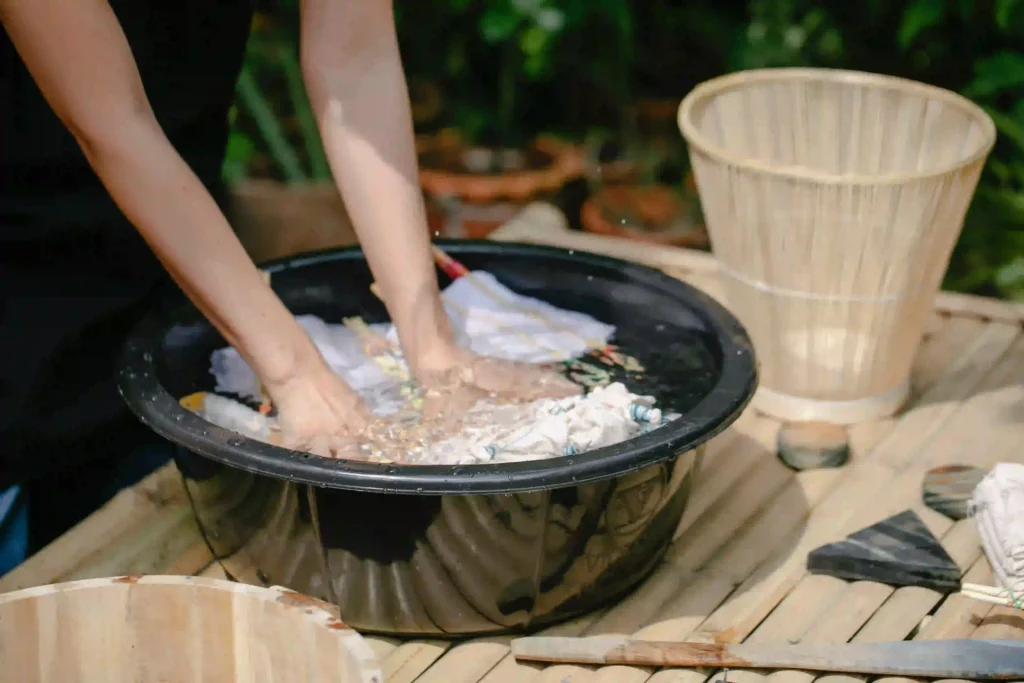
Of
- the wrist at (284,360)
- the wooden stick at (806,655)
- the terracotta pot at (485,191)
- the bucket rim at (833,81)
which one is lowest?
the terracotta pot at (485,191)

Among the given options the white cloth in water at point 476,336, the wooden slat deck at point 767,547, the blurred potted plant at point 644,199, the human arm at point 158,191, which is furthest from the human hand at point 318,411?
the blurred potted plant at point 644,199

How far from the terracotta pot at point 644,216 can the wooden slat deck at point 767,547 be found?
38.7 inches

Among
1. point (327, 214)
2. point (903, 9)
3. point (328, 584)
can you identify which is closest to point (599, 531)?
point (328, 584)

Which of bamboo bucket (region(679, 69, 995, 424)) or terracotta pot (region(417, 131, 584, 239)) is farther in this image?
terracotta pot (region(417, 131, 584, 239))

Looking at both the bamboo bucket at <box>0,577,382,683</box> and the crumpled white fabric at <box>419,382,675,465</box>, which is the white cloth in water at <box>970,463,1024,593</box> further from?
the bamboo bucket at <box>0,577,382,683</box>

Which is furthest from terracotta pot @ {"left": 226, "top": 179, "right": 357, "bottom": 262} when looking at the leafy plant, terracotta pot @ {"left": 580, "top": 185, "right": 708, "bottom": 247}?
the leafy plant

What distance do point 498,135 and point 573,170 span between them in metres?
0.37

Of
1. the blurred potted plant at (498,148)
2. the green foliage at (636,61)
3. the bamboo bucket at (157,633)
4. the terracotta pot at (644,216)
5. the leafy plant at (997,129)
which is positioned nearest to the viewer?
the bamboo bucket at (157,633)

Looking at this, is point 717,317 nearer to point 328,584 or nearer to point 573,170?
point 328,584

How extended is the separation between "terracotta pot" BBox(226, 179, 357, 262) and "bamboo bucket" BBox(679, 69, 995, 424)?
67cm

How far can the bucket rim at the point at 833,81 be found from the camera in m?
1.43

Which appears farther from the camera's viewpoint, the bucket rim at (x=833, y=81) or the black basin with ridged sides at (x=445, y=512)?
the bucket rim at (x=833, y=81)

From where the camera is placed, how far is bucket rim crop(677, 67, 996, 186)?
143 centimetres

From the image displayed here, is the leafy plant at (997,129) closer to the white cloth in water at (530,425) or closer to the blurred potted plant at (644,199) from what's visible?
the blurred potted plant at (644,199)
